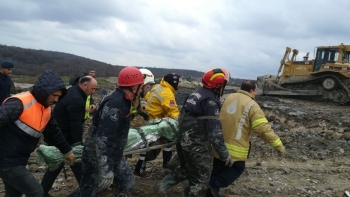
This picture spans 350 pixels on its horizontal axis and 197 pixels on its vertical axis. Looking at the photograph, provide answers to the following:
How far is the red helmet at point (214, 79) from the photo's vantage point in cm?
424

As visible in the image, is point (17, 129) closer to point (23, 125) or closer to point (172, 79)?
point (23, 125)

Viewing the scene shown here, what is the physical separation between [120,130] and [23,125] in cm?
93

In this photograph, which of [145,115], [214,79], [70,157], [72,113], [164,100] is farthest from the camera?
[145,115]

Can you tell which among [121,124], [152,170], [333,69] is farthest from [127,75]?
[333,69]

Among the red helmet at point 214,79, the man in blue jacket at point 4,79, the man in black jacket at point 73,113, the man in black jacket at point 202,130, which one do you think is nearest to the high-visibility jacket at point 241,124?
the man in black jacket at point 202,130

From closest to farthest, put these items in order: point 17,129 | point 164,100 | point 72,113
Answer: point 17,129 < point 72,113 < point 164,100

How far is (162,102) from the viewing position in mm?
5320

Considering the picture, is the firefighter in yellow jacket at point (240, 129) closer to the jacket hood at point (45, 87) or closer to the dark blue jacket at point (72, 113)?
the dark blue jacket at point (72, 113)

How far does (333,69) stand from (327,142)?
1231 cm

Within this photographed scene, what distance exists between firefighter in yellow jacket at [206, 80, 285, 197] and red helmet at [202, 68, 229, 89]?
425mm

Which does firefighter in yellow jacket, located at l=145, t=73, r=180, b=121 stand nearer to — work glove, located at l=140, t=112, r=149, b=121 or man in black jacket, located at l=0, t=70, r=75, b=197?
work glove, located at l=140, t=112, r=149, b=121

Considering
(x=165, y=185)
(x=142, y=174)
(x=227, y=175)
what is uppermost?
(x=227, y=175)

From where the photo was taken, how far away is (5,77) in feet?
22.7

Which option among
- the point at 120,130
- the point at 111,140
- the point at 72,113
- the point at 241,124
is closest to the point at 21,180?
the point at 111,140
